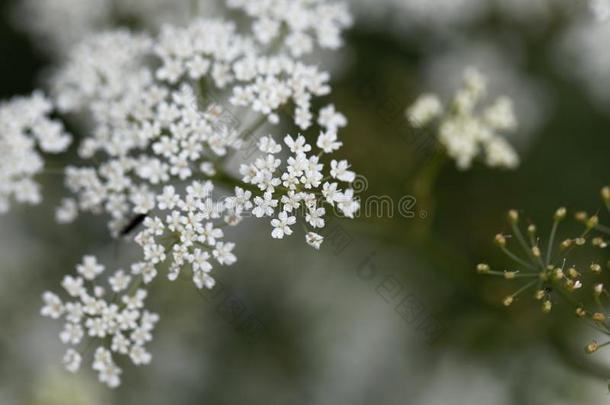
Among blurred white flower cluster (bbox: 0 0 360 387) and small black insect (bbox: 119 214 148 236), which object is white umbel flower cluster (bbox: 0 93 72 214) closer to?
blurred white flower cluster (bbox: 0 0 360 387)

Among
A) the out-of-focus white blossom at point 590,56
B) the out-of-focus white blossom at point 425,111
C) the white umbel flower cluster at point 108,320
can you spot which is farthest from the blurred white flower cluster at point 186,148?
the out-of-focus white blossom at point 590,56

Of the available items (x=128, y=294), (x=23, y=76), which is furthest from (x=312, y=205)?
(x=23, y=76)

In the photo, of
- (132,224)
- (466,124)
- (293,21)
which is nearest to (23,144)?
(132,224)

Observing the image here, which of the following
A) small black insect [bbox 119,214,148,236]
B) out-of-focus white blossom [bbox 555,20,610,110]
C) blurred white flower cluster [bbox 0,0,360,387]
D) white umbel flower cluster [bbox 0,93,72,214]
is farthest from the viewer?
out-of-focus white blossom [bbox 555,20,610,110]

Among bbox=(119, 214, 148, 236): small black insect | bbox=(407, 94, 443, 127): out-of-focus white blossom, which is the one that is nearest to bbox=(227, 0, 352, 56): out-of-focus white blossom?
bbox=(407, 94, 443, 127): out-of-focus white blossom

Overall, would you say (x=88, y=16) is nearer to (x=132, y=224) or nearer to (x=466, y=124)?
(x=132, y=224)

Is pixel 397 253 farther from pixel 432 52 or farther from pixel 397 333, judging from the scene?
pixel 432 52
